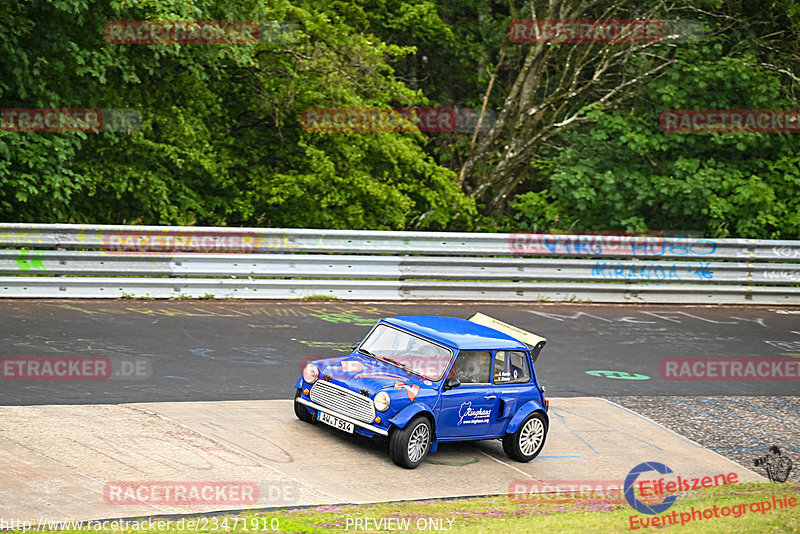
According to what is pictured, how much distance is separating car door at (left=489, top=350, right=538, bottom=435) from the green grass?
1.14 metres

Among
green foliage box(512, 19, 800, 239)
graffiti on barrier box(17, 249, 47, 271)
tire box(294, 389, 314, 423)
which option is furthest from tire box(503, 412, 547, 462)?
green foliage box(512, 19, 800, 239)

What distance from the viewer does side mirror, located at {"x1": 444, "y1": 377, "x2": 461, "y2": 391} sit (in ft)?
29.6

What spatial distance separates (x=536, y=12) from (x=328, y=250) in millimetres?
11880

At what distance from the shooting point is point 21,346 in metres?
11.1

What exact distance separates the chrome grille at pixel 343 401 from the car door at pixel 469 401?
0.73 metres

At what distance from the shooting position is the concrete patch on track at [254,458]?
282 inches

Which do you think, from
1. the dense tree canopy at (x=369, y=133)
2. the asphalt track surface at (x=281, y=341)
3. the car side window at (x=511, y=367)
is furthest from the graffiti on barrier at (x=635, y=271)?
the car side window at (x=511, y=367)

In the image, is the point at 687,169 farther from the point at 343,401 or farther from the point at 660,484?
the point at 343,401

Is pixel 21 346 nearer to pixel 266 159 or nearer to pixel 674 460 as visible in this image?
pixel 674 460

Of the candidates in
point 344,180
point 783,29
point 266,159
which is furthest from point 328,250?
point 783,29

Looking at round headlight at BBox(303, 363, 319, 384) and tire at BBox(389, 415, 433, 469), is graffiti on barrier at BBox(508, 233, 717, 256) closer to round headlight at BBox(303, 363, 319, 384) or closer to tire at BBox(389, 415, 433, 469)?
round headlight at BBox(303, 363, 319, 384)

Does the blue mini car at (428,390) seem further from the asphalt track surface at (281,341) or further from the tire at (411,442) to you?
the asphalt track surface at (281,341)

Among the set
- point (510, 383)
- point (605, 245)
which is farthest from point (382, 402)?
point (605, 245)

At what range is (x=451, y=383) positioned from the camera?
9.05 m
